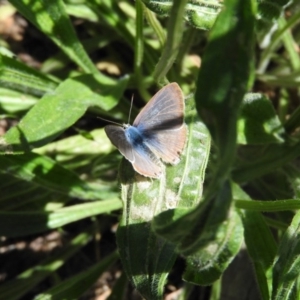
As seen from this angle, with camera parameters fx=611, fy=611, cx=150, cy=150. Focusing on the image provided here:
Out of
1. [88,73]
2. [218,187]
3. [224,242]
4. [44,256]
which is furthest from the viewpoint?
[44,256]

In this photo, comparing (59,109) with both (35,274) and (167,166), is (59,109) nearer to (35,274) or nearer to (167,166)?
(167,166)

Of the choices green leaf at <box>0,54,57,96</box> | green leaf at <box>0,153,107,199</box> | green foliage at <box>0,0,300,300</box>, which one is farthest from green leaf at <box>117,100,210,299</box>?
green leaf at <box>0,54,57,96</box>

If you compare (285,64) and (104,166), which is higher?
(285,64)

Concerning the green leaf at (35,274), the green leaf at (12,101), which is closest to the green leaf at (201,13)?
the green leaf at (12,101)

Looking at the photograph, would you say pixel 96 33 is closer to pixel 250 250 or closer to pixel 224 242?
pixel 250 250

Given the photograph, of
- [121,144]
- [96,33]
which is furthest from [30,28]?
[121,144]
